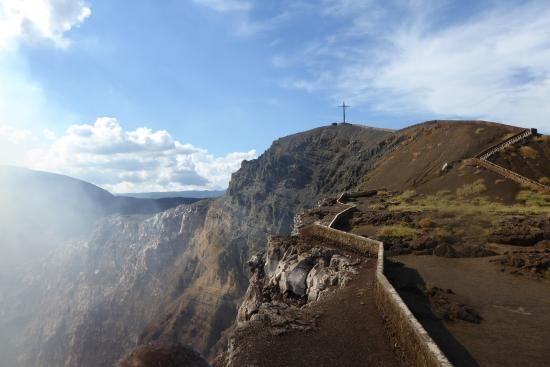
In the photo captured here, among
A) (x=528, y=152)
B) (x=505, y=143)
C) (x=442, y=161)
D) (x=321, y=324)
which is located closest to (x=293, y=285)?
(x=321, y=324)

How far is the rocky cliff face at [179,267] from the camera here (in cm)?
9300

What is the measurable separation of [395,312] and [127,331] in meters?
105

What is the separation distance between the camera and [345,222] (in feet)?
121

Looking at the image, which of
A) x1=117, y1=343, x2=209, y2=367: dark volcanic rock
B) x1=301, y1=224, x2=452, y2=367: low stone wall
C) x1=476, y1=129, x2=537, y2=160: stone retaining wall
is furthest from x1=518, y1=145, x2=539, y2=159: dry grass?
x1=117, y1=343, x2=209, y2=367: dark volcanic rock

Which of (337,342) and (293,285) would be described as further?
(293,285)

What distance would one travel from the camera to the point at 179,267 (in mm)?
114938

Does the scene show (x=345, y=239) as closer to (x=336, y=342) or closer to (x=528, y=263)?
(x=528, y=263)

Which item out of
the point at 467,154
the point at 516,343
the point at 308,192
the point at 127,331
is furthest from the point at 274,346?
the point at 127,331

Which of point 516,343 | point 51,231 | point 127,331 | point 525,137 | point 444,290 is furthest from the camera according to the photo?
point 51,231

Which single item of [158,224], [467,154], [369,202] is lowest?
[158,224]

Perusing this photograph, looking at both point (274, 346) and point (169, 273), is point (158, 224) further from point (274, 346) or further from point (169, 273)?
point (274, 346)

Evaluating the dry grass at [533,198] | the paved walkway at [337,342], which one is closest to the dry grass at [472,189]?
the dry grass at [533,198]

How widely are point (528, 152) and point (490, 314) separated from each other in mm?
41856

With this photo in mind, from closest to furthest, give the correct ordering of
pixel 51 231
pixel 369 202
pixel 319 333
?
pixel 319 333
pixel 369 202
pixel 51 231
